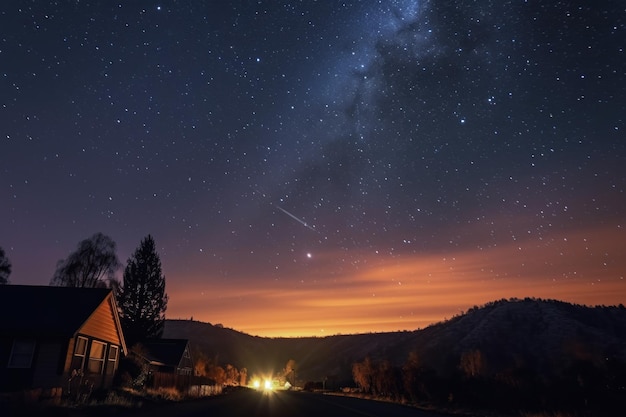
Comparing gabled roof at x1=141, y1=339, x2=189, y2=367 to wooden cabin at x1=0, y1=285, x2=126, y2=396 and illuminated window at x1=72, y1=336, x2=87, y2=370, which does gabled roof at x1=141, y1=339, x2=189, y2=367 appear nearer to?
wooden cabin at x1=0, y1=285, x2=126, y2=396

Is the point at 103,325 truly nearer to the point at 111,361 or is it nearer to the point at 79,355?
the point at 79,355

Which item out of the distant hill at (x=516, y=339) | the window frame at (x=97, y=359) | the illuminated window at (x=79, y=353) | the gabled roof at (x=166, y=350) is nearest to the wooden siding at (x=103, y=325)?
the window frame at (x=97, y=359)

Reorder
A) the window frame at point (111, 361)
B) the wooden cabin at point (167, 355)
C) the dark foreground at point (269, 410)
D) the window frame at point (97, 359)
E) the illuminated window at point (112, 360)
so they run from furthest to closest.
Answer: the wooden cabin at point (167, 355) < the illuminated window at point (112, 360) < the window frame at point (111, 361) < the window frame at point (97, 359) < the dark foreground at point (269, 410)

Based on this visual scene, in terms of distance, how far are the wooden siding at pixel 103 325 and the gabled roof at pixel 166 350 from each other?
22.9 metres

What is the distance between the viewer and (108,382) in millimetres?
29531

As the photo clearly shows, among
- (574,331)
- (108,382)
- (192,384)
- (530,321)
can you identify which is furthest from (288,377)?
(108,382)

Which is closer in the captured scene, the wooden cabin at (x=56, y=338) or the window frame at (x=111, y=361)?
the wooden cabin at (x=56, y=338)

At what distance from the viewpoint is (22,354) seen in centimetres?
2331

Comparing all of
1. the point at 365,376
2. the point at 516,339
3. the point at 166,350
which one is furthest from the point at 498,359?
the point at 166,350

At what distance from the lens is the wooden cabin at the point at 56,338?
23047 mm

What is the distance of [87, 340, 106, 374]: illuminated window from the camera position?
27214 millimetres

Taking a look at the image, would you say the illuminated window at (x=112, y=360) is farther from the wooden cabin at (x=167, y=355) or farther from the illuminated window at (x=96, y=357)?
the wooden cabin at (x=167, y=355)

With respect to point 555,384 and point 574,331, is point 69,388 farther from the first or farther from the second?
point 574,331

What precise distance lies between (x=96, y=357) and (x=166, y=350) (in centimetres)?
3018
